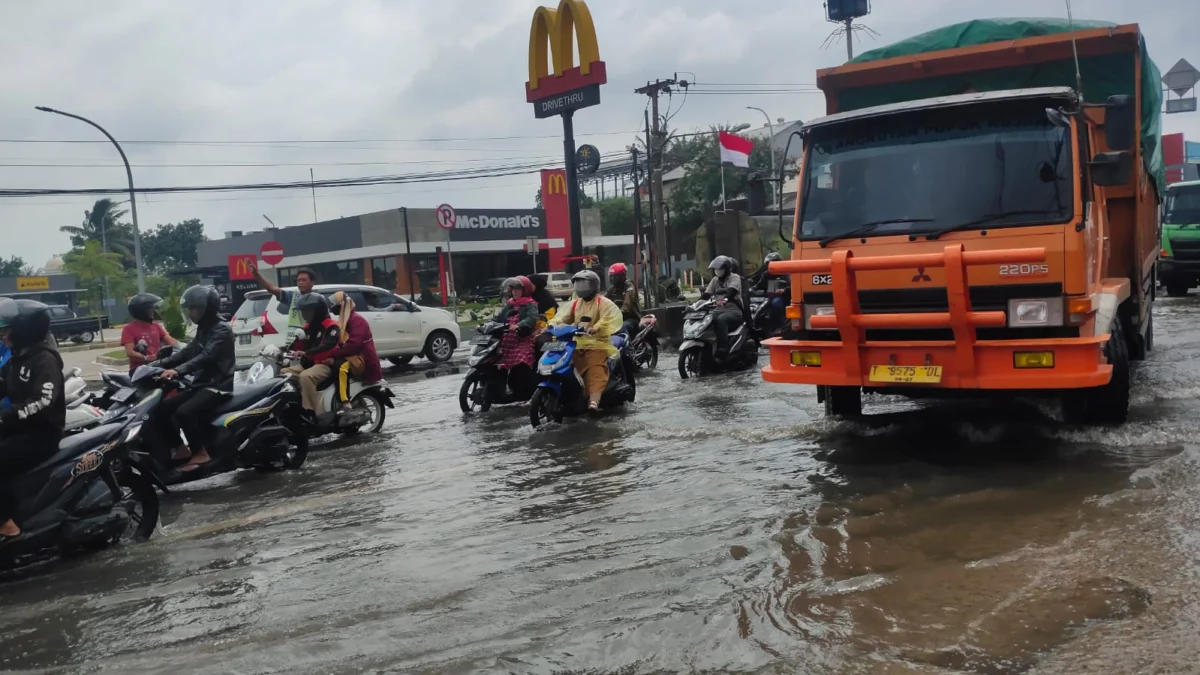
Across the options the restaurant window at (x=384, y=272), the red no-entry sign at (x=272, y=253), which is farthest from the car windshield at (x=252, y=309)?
the restaurant window at (x=384, y=272)

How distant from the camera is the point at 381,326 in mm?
17219

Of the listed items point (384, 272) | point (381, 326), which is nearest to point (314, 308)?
point (381, 326)

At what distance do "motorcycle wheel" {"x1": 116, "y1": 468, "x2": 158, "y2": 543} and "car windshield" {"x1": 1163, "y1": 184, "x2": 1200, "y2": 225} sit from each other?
20.2 meters

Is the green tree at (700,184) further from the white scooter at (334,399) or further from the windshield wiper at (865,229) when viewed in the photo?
the windshield wiper at (865,229)

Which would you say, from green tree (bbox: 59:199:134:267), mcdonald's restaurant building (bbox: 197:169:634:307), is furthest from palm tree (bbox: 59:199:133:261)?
mcdonald's restaurant building (bbox: 197:169:634:307)

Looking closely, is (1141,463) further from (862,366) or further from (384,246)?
(384,246)

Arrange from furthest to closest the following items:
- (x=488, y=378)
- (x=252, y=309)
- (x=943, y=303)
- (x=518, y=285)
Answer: (x=252, y=309) < (x=488, y=378) < (x=518, y=285) < (x=943, y=303)

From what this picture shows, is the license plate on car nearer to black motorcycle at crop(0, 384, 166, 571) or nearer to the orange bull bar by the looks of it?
the orange bull bar

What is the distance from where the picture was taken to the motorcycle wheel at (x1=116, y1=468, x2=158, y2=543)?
20.3 feet

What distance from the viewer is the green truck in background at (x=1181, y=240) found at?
19.9 m

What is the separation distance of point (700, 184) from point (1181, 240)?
37.7 metres

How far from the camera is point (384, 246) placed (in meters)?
43.4

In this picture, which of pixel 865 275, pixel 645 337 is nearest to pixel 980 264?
pixel 865 275

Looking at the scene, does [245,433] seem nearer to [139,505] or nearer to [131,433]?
[139,505]
